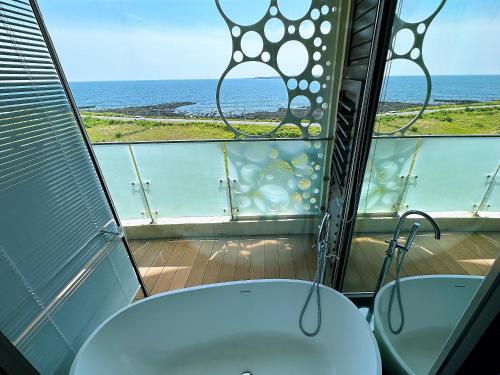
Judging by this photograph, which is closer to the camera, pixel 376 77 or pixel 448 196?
pixel 376 77

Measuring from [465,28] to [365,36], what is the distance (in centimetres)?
46

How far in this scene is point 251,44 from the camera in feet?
5.83

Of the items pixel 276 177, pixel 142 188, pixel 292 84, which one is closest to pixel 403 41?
pixel 292 84

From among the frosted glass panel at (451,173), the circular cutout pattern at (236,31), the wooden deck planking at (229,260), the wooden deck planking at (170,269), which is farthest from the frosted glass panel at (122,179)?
the frosted glass panel at (451,173)

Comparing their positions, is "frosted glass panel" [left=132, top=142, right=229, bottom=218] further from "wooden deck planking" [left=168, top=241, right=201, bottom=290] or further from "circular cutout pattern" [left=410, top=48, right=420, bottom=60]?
"circular cutout pattern" [left=410, top=48, right=420, bottom=60]

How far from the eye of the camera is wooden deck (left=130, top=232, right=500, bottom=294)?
1.45 m

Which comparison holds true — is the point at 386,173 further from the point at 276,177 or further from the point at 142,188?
the point at 142,188

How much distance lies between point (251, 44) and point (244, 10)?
0.77 ft

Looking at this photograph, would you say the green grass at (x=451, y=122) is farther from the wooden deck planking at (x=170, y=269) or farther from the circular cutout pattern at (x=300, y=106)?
the wooden deck planking at (x=170, y=269)

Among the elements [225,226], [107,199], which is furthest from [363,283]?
[107,199]

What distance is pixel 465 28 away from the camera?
1.07 metres

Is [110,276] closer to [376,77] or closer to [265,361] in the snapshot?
[265,361]

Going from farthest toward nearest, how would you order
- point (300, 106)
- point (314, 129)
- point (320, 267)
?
point (314, 129) < point (300, 106) < point (320, 267)

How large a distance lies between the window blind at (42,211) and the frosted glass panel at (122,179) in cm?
93
